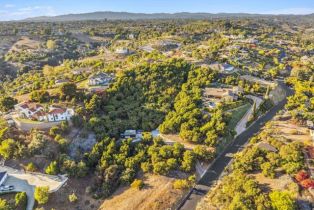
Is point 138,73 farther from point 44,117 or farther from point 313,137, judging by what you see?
point 313,137

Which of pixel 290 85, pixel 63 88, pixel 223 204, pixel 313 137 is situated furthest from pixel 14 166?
pixel 290 85

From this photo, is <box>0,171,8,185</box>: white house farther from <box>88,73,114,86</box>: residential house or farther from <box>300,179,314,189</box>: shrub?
<box>300,179,314,189</box>: shrub

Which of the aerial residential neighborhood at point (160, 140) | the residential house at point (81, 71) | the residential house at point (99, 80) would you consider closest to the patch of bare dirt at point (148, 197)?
the aerial residential neighborhood at point (160, 140)

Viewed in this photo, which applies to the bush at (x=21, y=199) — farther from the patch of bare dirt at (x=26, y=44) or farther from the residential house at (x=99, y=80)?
the patch of bare dirt at (x=26, y=44)

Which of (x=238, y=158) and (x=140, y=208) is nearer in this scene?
(x=140, y=208)

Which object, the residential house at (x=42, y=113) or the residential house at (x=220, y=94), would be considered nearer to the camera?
the residential house at (x=42, y=113)

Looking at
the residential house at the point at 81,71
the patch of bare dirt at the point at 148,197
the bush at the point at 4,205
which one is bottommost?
the patch of bare dirt at the point at 148,197
